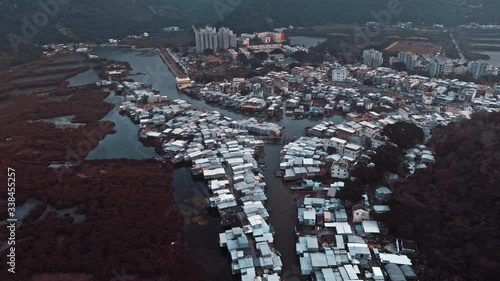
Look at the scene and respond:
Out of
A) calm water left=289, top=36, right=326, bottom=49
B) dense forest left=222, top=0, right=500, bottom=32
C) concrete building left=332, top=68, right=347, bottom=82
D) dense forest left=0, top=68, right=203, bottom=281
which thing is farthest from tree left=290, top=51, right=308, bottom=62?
dense forest left=0, top=68, right=203, bottom=281

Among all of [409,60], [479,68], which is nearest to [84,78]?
[409,60]

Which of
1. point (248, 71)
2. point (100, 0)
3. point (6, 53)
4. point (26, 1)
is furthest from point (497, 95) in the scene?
point (100, 0)

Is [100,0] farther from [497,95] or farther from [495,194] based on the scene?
[495,194]

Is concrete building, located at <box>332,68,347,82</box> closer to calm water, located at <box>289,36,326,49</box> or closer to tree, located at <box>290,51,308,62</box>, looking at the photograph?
tree, located at <box>290,51,308,62</box>

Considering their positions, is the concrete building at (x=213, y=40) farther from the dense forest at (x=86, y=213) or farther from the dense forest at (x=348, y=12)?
the dense forest at (x=86, y=213)

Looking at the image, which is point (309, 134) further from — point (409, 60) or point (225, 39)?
point (225, 39)

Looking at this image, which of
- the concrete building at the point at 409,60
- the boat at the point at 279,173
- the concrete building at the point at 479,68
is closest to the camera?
the boat at the point at 279,173

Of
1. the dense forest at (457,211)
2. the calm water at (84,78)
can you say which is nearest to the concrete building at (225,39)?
the calm water at (84,78)
